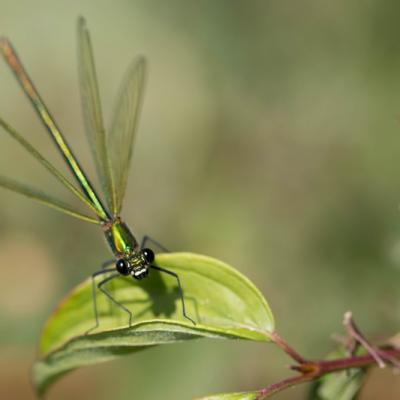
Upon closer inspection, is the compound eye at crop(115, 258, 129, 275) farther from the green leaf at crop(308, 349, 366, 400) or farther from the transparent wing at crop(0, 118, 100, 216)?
the green leaf at crop(308, 349, 366, 400)

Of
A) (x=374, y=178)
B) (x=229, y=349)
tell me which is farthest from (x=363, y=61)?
(x=229, y=349)

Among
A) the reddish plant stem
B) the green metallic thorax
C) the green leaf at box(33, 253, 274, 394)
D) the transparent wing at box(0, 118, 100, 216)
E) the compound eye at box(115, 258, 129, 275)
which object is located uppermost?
the transparent wing at box(0, 118, 100, 216)

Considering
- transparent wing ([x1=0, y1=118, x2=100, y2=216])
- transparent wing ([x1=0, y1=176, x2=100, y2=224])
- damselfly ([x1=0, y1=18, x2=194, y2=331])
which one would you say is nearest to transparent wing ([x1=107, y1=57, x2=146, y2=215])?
damselfly ([x1=0, y1=18, x2=194, y2=331])

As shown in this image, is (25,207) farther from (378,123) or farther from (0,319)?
(378,123)

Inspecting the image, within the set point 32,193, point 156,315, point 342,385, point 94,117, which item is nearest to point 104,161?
point 94,117

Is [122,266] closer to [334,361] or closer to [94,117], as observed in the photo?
[94,117]

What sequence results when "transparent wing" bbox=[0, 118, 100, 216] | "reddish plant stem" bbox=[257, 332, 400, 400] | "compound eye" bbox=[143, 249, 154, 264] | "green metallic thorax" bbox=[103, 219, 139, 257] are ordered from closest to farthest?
1. "reddish plant stem" bbox=[257, 332, 400, 400]
2. "compound eye" bbox=[143, 249, 154, 264]
3. "transparent wing" bbox=[0, 118, 100, 216]
4. "green metallic thorax" bbox=[103, 219, 139, 257]

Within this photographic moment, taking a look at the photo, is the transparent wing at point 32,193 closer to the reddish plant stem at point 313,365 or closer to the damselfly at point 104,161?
the damselfly at point 104,161

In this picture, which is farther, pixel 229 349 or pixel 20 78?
pixel 229 349
